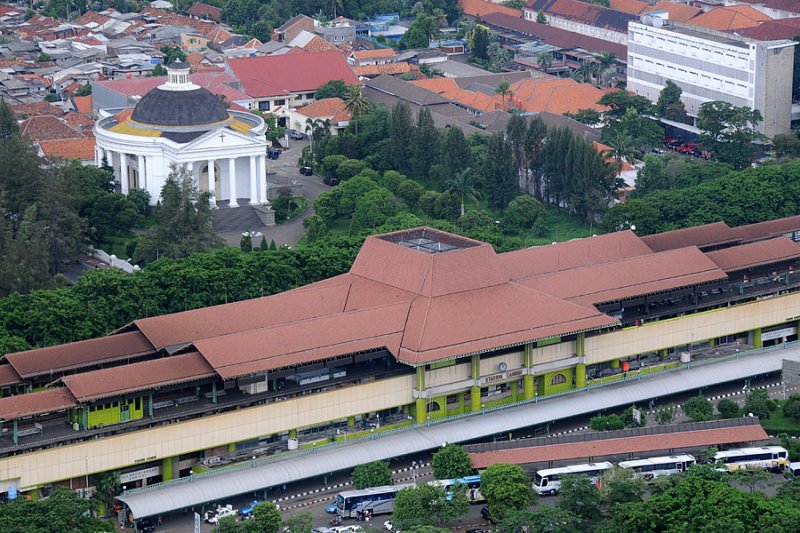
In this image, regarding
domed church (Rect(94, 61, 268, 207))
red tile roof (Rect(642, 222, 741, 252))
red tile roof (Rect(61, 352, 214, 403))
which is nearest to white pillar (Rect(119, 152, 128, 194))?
domed church (Rect(94, 61, 268, 207))

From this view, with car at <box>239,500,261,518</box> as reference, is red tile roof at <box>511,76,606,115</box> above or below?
above

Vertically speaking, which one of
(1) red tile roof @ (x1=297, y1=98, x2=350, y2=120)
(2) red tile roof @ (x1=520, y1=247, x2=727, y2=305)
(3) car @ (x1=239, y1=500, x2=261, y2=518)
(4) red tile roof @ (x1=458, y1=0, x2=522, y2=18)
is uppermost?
(2) red tile roof @ (x1=520, y1=247, x2=727, y2=305)

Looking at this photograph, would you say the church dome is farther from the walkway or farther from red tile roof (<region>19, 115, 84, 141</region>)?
the walkway

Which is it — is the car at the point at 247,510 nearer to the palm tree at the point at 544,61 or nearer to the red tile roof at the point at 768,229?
the red tile roof at the point at 768,229

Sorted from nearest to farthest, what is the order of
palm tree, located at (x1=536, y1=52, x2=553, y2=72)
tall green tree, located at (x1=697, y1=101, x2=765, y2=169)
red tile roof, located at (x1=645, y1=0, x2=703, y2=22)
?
1. tall green tree, located at (x1=697, y1=101, x2=765, y2=169)
2. palm tree, located at (x1=536, y1=52, x2=553, y2=72)
3. red tile roof, located at (x1=645, y1=0, x2=703, y2=22)

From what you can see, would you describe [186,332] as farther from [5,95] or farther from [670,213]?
[5,95]

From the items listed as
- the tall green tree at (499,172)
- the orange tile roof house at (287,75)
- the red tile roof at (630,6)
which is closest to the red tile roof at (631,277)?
the tall green tree at (499,172)

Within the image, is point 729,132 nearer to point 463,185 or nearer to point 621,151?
point 621,151
